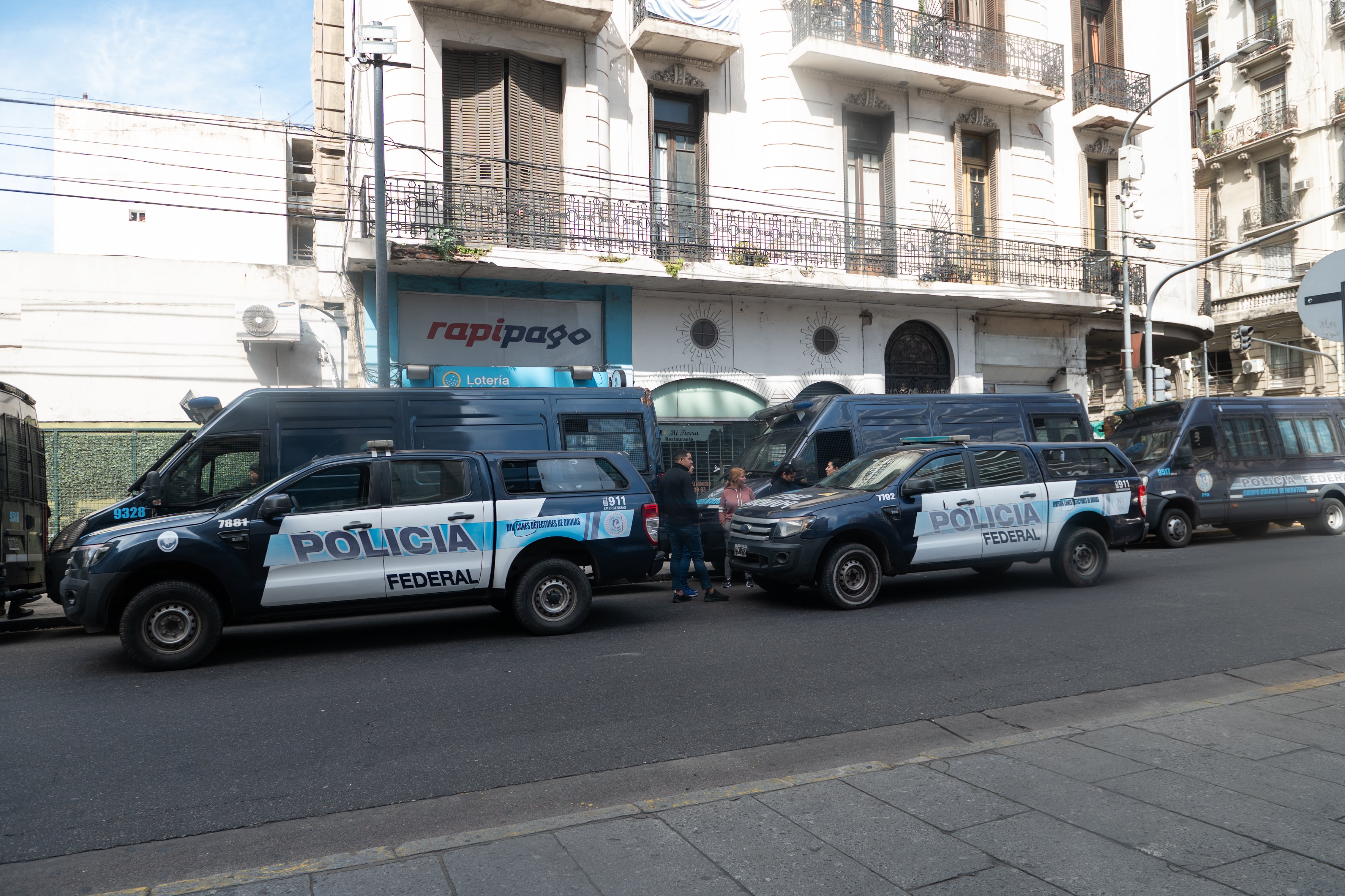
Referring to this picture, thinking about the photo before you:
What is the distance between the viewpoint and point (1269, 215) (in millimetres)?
40875

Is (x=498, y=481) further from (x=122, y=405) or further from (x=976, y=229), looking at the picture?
(x=976, y=229)

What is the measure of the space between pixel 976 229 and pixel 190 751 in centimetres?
1982

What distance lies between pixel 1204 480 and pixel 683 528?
10221 millimetres

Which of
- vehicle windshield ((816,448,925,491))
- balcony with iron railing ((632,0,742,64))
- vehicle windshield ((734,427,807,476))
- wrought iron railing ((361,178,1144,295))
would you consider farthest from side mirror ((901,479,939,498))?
balcony with iron railing ((632,0,742,64))

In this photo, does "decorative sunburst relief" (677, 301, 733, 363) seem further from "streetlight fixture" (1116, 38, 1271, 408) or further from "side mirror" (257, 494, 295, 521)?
"side mirror" (257, 494, 295, 521)

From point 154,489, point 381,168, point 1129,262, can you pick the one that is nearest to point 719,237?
point 381,168

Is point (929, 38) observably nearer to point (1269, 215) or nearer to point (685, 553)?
point (685, 553)

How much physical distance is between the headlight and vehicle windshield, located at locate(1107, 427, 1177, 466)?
8.75m

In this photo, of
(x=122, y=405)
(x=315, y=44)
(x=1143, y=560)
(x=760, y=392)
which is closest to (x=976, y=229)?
(x=760, y=392)

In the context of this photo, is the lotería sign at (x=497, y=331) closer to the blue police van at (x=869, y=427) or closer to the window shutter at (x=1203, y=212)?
the blue police van at (x=869, y=427)

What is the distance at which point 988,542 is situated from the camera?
10.6 meters

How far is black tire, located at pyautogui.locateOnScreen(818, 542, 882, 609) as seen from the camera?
9.73 metres

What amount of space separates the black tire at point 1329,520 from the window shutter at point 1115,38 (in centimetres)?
1197

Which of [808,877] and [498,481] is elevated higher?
[498,481]
